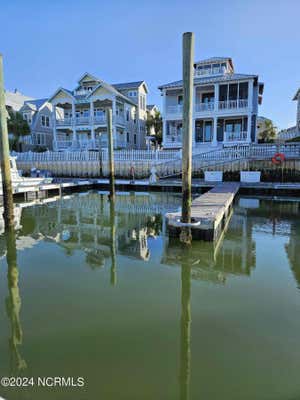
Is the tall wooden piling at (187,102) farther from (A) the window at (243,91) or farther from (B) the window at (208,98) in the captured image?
(B) the window at (208,98)

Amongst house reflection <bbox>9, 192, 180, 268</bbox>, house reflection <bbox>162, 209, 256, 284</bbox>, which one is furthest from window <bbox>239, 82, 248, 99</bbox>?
house reflection <bbox>162, 209, 256, 284</bbox>

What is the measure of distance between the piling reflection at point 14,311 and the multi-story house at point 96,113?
68.8 ft

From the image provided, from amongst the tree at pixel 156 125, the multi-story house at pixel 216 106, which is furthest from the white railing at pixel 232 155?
the tree at pixel 156 125

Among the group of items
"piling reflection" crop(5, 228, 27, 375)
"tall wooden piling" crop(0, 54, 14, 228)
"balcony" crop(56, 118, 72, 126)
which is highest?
"balcony" crop(56, 118, 72, 126)

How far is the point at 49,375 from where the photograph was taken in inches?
105

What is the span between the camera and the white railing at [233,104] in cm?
2167

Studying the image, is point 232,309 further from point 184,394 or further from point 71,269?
point 71,269

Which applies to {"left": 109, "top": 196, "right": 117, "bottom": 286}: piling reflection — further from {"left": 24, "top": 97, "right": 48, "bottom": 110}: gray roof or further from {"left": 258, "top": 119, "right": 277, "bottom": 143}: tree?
{"left": 258, "top": 119, "right": 277, "bottom": 143}: tree

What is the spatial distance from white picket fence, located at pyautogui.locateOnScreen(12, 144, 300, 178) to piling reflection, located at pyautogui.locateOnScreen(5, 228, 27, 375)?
13985mm

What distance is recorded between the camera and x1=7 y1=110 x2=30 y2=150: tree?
26234mm

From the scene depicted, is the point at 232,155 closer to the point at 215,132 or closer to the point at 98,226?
the point at 215,132

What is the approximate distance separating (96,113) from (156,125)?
849cm

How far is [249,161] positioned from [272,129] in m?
21.7

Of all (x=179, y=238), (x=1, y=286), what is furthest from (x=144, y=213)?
(x=1, y=286)
